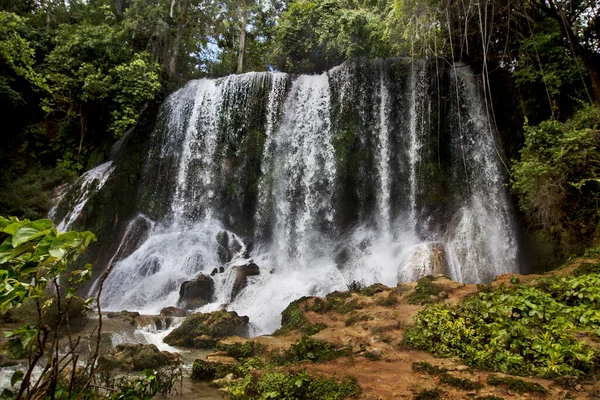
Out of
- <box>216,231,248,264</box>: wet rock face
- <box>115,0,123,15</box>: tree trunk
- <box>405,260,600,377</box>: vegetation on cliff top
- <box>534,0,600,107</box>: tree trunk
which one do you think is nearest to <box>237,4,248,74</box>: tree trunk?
<box>115,0,123,15</box>: tree trunk

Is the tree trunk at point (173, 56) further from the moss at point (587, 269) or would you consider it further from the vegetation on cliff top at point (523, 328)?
the moss at point (587, 269)

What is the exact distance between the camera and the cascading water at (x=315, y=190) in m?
10.1

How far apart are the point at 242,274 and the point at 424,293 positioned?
5683mm

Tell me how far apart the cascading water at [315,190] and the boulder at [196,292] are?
233 millimetres

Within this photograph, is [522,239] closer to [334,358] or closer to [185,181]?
[334,358]

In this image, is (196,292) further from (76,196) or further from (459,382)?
(459,382)

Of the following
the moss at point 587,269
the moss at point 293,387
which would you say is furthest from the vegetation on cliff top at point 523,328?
the moss at point 293,387

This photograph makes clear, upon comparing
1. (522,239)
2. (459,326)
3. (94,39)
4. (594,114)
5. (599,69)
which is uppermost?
(94,39)

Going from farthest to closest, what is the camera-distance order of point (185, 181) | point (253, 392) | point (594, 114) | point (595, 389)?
point (185, 181)
point (594, 114)
point (253, 392)
point (595, 389)

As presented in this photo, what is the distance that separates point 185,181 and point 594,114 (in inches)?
487

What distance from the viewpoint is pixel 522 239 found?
9906mm

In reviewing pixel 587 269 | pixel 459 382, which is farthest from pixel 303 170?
pixel 459 382

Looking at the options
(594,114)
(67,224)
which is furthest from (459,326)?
(67,224)

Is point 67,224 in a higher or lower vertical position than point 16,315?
higher
